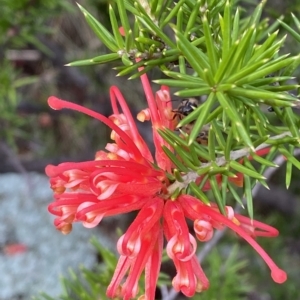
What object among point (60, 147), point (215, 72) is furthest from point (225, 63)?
point (60, 147)

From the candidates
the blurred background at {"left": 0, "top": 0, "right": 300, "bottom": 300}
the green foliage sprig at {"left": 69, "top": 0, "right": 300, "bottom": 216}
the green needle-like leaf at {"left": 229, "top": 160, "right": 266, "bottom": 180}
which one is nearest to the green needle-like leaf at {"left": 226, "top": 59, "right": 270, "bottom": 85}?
the green foliage sprig at {"left": 69, "top": 0, "right": 300, "bottom": 216}

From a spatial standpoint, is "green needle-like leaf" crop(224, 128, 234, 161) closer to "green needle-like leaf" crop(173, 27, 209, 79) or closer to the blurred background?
"green needle-like leaf" crop(173, 27, 209, 79)

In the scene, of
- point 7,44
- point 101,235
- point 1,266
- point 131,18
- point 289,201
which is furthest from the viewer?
point 101,235

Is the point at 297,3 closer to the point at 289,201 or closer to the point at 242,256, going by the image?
the point at 289,201

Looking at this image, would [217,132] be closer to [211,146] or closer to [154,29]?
[211,146]

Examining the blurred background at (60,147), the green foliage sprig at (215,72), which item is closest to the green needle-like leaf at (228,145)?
the green foliage sprig at (215,72)

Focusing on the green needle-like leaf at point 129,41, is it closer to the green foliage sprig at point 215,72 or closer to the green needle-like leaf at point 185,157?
the green foliage sprig at point 215,72

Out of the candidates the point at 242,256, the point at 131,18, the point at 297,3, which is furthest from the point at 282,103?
the point at 242,256
